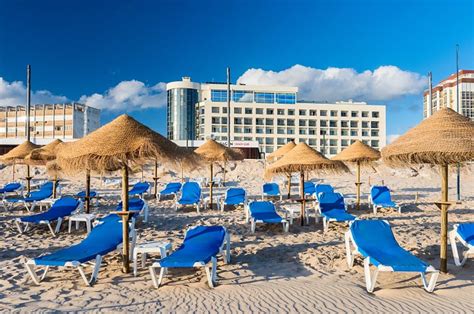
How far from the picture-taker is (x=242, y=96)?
6131cm

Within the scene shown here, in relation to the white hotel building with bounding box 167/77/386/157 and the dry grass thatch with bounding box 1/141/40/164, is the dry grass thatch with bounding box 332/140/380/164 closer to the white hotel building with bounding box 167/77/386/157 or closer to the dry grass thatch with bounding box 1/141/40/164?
the dry grass thatch with bounding box 1/141/40/164

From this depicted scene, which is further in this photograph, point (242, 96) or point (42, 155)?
point (242, 96)

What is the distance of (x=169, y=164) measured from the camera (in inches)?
219

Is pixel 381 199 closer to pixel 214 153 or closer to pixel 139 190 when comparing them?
pixel 214 153

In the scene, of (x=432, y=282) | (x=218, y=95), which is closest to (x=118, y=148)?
(x=432, y=282)

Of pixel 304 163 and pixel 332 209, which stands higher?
pixel 304 163

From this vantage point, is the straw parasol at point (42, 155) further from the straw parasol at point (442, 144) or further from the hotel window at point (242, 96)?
the hotel window at point (242, 96)

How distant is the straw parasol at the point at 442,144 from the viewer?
4770 mm

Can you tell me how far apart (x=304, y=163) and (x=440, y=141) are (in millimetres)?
3324

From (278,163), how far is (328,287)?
4.13 metres

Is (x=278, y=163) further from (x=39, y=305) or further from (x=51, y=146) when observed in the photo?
(x=51, y=146)

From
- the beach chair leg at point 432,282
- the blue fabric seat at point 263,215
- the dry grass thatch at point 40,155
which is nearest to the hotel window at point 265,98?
the dry grass thatch at point 40,155


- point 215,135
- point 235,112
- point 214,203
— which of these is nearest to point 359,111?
point 235,112

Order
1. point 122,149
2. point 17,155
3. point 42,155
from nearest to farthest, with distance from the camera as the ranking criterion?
point 122,149 < point 42,155 < point 17,155
